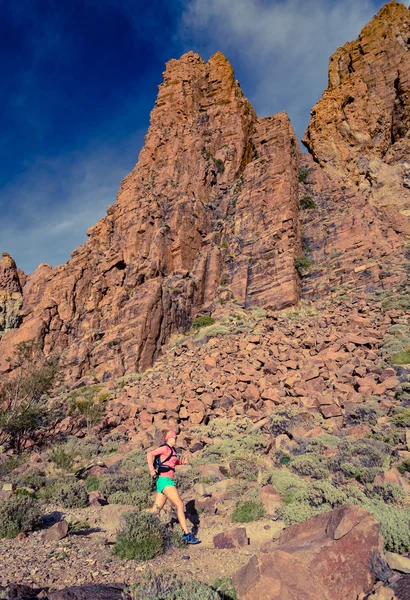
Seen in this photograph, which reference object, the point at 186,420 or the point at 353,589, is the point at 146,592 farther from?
the point at 186,420

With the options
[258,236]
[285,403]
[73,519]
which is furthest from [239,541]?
[258,236]

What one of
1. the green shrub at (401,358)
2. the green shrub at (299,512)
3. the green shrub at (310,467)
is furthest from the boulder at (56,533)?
the green shrub at (401,358)

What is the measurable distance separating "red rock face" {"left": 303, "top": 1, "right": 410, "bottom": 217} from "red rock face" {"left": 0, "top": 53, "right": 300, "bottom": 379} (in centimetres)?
603

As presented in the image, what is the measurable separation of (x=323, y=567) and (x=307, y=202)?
37.8 meters

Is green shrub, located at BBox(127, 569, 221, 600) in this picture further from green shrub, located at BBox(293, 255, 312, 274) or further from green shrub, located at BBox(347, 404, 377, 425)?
green shrub, located at BBox(293, 255, 312, 274)

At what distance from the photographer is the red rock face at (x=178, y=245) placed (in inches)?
1177

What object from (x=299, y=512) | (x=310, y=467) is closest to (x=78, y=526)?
(x=299, y=512)

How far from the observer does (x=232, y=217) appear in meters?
38.8

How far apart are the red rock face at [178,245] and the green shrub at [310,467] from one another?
19172 millimetres

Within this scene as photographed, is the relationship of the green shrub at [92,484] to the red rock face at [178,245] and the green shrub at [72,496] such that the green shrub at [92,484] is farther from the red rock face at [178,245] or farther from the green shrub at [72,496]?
the red rock face at [178,245]

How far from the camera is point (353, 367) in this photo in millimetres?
14664

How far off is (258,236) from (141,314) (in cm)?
1433

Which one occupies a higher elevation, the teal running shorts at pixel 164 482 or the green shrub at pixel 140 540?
the teal running shorts at pixel 164 482

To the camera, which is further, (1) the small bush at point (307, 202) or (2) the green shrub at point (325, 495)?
(1) the small bush at point (307, 202)
